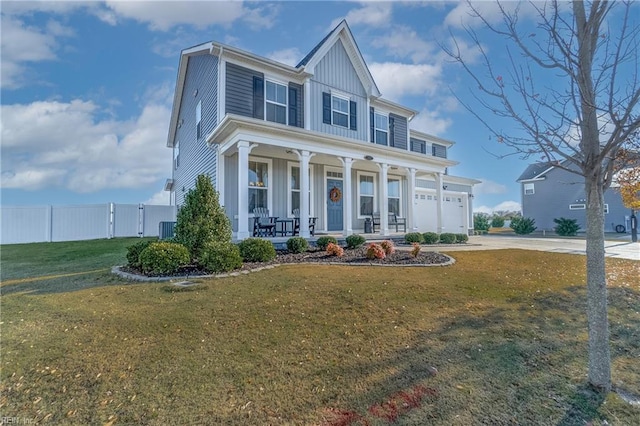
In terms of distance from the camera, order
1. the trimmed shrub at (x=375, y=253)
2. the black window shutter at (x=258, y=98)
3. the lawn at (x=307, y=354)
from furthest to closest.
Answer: the black window shutter at (x=258, y=98) < the trimmed shrub at (x=375, y=253) < the lawn at (x=307, y=354)

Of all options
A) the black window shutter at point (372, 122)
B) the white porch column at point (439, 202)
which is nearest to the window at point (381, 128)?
the black window shutter at point (372, 122)

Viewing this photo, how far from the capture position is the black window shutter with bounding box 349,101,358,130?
46.4 ft

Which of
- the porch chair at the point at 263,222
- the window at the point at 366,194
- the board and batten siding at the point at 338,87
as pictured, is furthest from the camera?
the window at the point at 366,194

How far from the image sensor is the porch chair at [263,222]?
34.8ft

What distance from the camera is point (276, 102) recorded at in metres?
12.1

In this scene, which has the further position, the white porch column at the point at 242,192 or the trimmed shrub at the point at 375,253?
the white porch column at the point at 242,192

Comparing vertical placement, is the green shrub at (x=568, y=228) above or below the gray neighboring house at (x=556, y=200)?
below

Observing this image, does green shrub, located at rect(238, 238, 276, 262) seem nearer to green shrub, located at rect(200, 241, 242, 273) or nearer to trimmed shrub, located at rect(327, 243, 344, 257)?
green shrub, located at rect(200, 241, 242, 273)

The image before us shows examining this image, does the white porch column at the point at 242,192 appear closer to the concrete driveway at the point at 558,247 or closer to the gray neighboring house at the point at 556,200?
the concrete driveway at the point at 558,247

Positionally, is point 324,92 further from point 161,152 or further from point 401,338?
point 161,152

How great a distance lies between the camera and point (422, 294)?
5258mm

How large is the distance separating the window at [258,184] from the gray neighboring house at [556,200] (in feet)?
86.0

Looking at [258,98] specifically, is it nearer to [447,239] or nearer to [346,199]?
[346,199]

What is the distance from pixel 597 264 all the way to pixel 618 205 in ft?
112
